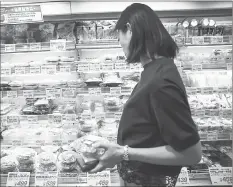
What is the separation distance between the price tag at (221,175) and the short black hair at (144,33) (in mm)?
1152

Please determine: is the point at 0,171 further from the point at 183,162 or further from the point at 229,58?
the point at 229,58

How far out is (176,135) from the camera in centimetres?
92

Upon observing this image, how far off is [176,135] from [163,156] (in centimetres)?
11

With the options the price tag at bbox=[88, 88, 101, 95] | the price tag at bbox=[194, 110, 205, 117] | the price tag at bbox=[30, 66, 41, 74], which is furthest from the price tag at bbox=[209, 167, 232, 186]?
the price tag at bbox=[30, 66, 41, 74]

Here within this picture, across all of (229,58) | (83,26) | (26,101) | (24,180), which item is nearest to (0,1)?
(83,26)

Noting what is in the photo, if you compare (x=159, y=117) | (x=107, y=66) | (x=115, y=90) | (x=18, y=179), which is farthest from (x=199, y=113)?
(x=18, y=179)

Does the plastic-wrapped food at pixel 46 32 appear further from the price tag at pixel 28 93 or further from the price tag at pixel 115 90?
the price tag at pixel 115 90

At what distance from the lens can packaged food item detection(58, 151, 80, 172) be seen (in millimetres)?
1671

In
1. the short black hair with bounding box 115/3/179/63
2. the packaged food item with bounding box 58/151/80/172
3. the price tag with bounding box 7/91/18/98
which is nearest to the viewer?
the short black hair with bounding box 115/3/179/63

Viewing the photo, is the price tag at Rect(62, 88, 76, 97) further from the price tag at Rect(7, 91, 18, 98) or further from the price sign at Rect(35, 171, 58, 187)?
the price sign at Rect(35, 171, 58, 187)

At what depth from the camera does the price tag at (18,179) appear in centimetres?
177

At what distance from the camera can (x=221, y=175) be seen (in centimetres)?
181

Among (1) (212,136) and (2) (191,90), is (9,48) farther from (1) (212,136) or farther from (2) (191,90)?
(1) (212,136)

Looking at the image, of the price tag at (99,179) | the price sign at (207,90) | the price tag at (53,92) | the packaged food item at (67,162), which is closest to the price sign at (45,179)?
the packaged food item at (67,162)
